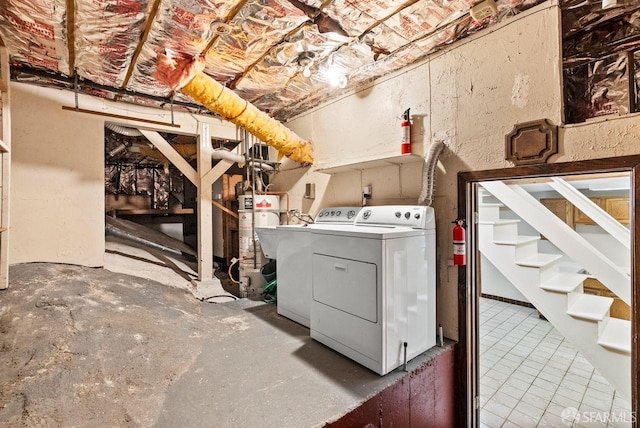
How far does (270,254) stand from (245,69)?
187cm

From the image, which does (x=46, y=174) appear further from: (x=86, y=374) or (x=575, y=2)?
(x=575, y=2)

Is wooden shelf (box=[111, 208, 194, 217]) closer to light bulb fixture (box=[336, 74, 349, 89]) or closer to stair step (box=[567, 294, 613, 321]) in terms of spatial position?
light bulb fixture (box=[336, 74, 349, 89])

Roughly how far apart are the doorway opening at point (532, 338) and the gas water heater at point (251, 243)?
2.27 metres

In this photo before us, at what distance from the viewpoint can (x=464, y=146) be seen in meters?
2.08

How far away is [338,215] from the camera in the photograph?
2.90 m

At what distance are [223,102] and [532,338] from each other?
180 inches

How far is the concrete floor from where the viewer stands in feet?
4.55

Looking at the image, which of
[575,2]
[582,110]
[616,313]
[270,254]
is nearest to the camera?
[575,2]

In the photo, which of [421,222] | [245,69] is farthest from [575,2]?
[245,69]

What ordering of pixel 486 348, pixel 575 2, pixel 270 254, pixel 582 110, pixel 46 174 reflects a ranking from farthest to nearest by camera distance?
pixel 486 348 < pixel 270 254 < pixel 46 174 < pixel 582 110 < pixel 575 2

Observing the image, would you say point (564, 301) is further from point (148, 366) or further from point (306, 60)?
point (148, 366)

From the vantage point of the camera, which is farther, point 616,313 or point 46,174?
point 616,313

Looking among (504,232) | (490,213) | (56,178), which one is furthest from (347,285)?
(56,178)

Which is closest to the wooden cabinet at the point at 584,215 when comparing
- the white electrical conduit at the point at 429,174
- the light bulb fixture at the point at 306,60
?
the white electrical conduit at the point at 429,174
